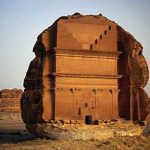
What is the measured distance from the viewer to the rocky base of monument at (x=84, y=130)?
23438mm

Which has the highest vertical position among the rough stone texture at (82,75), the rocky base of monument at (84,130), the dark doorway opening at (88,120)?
the rough stone texture at (82,75)

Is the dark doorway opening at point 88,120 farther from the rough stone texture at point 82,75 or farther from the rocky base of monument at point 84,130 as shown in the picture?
the rocky base of monument at point 84,130

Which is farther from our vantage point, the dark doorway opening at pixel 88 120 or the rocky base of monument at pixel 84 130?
the dark doorway opening at pixel 88 120

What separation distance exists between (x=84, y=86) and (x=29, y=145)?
235 inches

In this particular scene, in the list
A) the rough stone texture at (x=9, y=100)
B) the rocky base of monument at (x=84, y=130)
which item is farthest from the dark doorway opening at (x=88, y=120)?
the rough stone texture at (x=9, y=100)

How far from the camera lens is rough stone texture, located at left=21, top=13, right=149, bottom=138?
24.4 metres

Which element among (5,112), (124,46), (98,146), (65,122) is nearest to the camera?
(98,146)

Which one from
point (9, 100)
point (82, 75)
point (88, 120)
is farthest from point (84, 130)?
point (9, 100)

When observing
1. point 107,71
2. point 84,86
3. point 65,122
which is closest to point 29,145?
point 65,122

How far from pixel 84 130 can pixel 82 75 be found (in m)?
3.92

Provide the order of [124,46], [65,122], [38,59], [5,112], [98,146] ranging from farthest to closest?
[5,112], [124,46], [38,59], [65,122], [98,146]

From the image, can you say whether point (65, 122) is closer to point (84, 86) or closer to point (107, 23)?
point (84, 86)

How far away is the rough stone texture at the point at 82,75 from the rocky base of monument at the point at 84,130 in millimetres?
362

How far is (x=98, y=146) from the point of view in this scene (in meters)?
21.9
